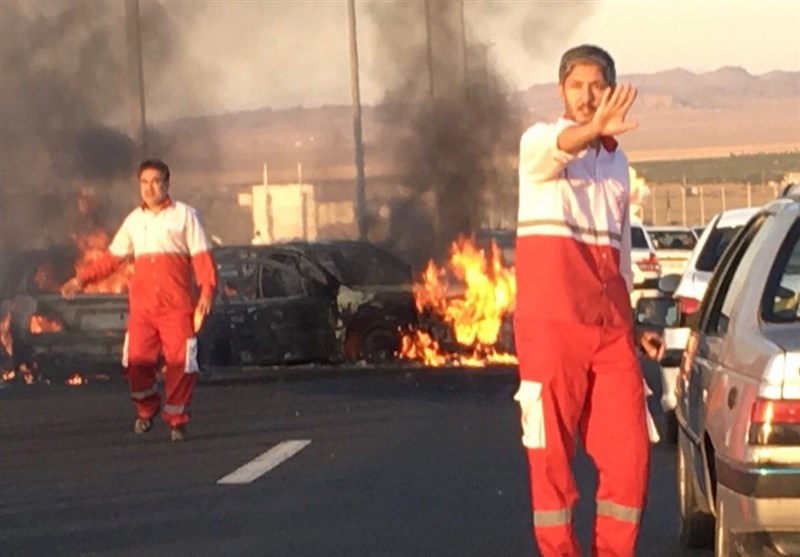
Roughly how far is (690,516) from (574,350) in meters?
2.05

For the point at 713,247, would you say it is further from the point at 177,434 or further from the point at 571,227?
the point at 571,227

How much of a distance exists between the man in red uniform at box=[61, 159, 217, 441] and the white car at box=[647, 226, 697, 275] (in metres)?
21.4

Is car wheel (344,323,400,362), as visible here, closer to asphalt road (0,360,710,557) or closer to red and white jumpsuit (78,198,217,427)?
asphalt road (0,360,710,557)

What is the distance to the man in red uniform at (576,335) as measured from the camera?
23.1 feet

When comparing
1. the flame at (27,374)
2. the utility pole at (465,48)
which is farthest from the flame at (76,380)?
the utility pole at (465,48)

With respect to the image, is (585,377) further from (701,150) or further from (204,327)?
(701,150)

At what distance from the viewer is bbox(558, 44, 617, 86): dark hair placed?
7.09 meters

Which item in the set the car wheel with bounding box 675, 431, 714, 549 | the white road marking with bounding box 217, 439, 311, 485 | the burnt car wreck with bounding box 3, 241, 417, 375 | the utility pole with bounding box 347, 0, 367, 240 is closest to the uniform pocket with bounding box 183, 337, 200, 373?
the white road marking with bounding box 217, 439, 311, 485

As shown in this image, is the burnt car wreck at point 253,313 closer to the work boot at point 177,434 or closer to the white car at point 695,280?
the work boot at point 177,434

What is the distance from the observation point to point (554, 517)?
276 inches

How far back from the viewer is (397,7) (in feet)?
104

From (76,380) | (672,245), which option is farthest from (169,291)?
(672,245)

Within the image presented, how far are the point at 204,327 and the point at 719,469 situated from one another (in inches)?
513

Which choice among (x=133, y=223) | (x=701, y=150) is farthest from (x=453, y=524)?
(x=701, y=150)
